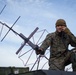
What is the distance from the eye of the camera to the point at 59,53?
6879 mm

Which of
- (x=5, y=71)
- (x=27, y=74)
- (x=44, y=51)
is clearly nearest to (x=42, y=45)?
(x=44, y=51)

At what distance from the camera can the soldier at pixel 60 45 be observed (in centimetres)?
659

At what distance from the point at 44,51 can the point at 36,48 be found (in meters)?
0.37

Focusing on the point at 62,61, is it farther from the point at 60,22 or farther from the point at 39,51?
the point at 60,22

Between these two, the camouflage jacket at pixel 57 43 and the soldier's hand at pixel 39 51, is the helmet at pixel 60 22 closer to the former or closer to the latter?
the camouflage jacket at pixel 57 43

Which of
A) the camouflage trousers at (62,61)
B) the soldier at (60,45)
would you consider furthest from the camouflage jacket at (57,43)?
the camouflage trousers at (62,61)

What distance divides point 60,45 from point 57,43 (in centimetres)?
9

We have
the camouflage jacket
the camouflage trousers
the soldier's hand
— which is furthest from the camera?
the camouflage jacket

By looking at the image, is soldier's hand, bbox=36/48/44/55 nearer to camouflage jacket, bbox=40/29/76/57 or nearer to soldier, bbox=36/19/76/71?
soldier, bbox=36/19/76/71

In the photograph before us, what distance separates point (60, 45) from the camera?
273 inches

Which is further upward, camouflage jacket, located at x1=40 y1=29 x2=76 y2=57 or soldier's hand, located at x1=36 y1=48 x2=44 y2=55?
camouflage jacket, located at x1=40 y1=29 x2=76 y2=57

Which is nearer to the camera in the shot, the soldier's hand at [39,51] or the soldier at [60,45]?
the soldier's hand at [39,51]

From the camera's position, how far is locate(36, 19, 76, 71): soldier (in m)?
6.59

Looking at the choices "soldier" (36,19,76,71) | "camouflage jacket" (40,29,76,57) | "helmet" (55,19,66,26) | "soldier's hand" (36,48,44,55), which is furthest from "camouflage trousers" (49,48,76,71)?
"helmet" (55,19,66,26)
